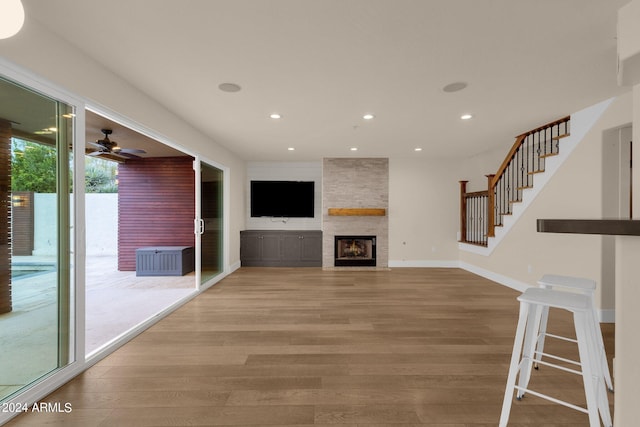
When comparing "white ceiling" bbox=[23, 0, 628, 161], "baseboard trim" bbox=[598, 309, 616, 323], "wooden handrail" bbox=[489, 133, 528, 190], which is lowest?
"baseboard trim" bbox=[598, 309, 616, 323]

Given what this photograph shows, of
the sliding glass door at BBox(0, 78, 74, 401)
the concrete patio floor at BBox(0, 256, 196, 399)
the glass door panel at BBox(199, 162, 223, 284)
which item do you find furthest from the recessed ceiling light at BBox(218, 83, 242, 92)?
the concrete patio floor at BBox(0, 256, 196, 399)

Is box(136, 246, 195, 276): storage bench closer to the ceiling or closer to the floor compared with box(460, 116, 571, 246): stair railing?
closer to the floor

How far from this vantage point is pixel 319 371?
88.9 inches

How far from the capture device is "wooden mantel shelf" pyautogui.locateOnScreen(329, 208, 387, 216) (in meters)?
6.46

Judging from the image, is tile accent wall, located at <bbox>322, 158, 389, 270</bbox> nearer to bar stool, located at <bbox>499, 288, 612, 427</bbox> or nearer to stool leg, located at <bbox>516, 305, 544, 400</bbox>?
stool leg, located at <bbox>516, 305, 544, 400</bbox>

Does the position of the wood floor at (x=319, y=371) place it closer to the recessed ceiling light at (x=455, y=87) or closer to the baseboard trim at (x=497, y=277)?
the baseboard trim at (x=497, y=277)

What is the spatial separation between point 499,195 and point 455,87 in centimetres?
362

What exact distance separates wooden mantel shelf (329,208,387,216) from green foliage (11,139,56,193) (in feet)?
16.0

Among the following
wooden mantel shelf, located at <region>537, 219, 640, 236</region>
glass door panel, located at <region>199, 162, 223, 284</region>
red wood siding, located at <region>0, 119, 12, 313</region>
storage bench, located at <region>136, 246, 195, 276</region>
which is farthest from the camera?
storage bench, located at <region>136, 246, 195, 276</region>

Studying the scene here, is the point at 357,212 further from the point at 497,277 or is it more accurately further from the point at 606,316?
the point at 606,316

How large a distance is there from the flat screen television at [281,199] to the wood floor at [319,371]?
10.3 feet

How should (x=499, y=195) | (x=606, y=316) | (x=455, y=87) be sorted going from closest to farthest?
(x=455, y=87)
(x=606, y=316)
(x=499, y=195)

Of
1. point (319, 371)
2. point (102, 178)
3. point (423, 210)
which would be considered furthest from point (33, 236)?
point (102, 178)

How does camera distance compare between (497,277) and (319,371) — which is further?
(497,277)
